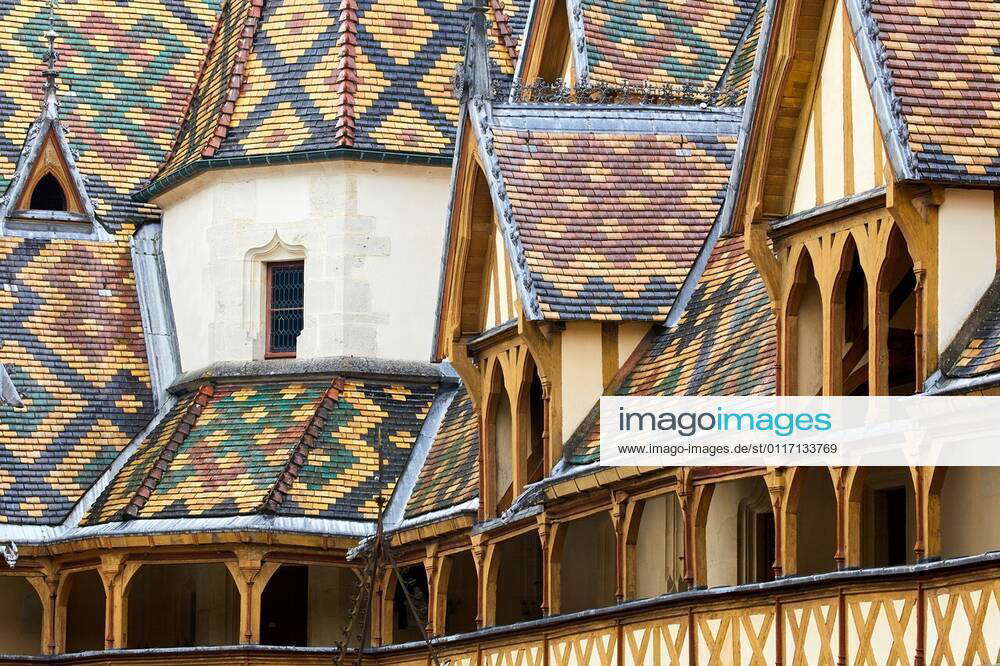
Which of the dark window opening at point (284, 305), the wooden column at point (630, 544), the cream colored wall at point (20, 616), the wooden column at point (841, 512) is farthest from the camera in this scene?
the dark window opening at point (284, 305)

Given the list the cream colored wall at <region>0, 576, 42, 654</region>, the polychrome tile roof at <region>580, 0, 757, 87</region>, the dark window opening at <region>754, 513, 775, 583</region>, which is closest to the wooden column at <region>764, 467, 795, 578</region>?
the dark window opening at <region>754, 513, 775, 583</region>

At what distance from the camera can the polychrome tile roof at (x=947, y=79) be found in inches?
1005

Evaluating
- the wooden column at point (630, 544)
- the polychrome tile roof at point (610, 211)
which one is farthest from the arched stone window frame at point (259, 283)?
the wooden column at point (630, 544)

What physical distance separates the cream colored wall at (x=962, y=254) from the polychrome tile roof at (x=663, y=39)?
10.5 metres

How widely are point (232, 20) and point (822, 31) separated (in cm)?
1514

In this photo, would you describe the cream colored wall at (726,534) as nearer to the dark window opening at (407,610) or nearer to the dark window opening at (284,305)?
the dark window opening at (407,610)

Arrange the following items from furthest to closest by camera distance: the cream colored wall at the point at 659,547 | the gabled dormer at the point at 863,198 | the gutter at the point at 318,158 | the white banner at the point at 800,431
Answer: the gutter at the point at 318,158 → the cream colored wall at the point at 659,547 → the gabled dormer at the point at 863,198 → the white banner at the point at 800,431

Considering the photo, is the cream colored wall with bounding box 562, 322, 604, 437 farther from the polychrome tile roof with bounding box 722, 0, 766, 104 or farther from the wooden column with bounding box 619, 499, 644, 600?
the polychrome tile roof with bounding box 722, 0, 766, 104

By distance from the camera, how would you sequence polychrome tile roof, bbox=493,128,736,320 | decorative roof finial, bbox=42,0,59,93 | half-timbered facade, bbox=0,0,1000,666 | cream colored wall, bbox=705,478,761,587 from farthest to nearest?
decorative roof finial, bbox=42,0,59,93 < polychrome tile roof, bbox=493,128,736,320 < cream colored wall, bbox=705,478,761,587 < half-timbered facade, bbox=0,0,1000,666

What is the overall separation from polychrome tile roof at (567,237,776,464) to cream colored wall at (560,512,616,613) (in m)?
2.22

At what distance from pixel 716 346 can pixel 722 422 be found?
205cm

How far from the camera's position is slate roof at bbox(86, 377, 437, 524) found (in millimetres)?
37312

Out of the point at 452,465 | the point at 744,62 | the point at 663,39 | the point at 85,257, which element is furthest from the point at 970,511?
the point at 85,257

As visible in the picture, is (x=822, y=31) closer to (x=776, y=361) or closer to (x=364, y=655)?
(x=776, y=361)
